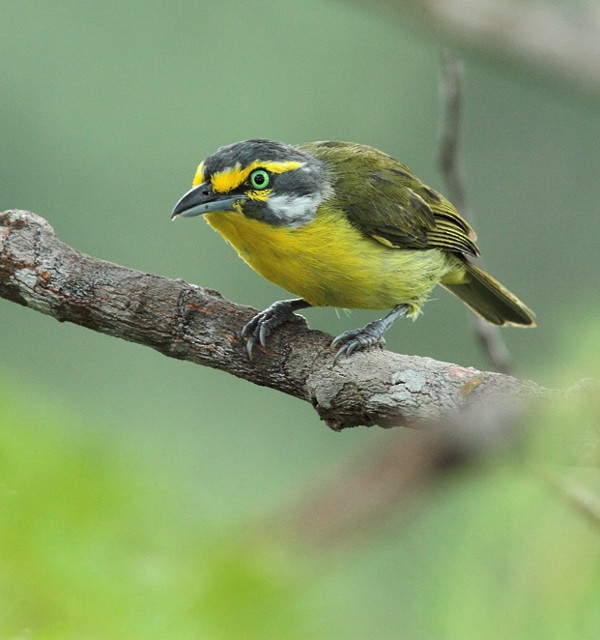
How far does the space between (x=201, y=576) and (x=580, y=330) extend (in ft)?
1.14

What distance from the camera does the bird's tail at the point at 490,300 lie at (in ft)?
15.7

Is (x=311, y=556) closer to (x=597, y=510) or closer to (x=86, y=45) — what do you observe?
(x=597, y=510)

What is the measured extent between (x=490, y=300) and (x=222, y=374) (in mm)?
5379

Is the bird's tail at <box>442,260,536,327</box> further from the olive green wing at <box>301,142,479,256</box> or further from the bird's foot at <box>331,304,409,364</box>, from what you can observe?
the bird's foot at <box>331,304,409,364</box>

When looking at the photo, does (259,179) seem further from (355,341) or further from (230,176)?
(355,341)

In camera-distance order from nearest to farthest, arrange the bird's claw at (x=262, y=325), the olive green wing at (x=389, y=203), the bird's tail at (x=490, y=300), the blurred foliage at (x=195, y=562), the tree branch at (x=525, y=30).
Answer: the blurred foliage at (x=195, y=562) → the tree branch at (x=525, y=30) → the bird's claw at (x=262, y=325) → the olive green wing at (x=389, y=203) → the bird's tail at (x=490, y=300)

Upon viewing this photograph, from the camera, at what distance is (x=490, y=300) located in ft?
15.9

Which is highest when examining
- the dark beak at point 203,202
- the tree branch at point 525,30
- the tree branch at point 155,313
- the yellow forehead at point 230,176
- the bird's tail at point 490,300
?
the bird's tail at point 490,300

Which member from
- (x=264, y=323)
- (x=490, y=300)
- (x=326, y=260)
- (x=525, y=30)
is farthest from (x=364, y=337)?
(x=490, y=300)

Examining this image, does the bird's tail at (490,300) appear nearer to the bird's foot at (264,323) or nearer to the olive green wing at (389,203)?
the olive green wing at (389,203)

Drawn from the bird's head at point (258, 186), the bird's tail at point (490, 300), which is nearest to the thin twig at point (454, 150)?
the bird's head at point (258, 186)

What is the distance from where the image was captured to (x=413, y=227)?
4.30 metres

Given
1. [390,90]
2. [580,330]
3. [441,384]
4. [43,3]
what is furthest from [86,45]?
[580,330]

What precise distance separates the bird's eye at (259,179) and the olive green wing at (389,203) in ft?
1.36
